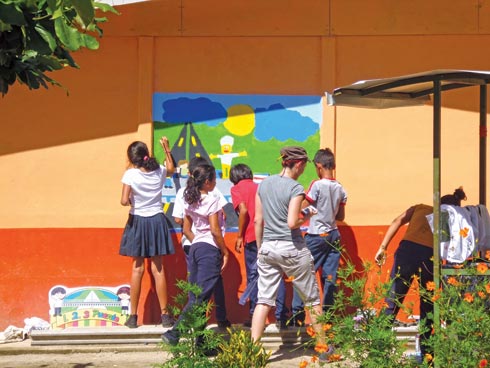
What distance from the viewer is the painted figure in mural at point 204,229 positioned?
27.0 feet

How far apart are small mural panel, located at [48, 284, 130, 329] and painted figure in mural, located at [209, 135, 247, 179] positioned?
1556mm

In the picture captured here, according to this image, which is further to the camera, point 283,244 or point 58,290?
point 58,290

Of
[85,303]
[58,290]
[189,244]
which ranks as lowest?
[85,303]

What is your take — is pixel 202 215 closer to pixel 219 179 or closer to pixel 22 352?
pixel 219 179

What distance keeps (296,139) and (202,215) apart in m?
1.71

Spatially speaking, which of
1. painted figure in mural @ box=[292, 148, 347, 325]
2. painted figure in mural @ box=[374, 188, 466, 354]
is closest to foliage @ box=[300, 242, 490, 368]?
painted figure in mural @ box=[374, 188, 466, 354]

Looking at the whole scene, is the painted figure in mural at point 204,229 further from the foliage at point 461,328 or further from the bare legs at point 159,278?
the foliage at point 461,328

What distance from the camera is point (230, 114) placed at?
9547 millimetres

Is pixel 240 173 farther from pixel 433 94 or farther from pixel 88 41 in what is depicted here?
pixel 88 41

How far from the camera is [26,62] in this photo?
5051 mm

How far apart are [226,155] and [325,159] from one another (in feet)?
3.84

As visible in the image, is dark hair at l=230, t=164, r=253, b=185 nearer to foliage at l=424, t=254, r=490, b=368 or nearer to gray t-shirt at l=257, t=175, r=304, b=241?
gray t-shirt at l=257, t=175, r=304, b=241

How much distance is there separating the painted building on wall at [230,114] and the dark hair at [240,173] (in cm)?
47

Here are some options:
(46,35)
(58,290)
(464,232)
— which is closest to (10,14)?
(46,35)
